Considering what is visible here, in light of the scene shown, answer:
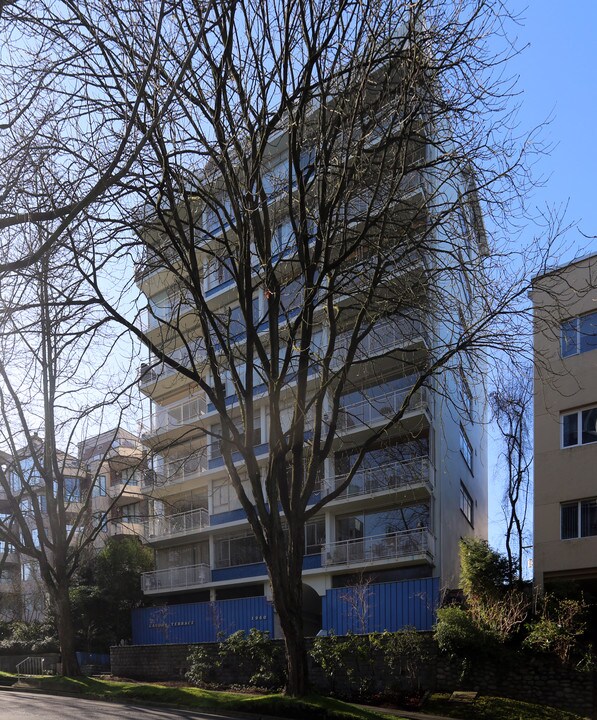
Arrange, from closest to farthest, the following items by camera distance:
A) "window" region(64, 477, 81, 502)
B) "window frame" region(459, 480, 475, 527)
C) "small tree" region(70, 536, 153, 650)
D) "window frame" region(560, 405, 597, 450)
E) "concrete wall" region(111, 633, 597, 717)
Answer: "concrete wall" region(111, 633, 597, 717), "window frame" region(560, 405, 597, 450), "window" region(64, 477, 81, 502), "window frame" region(459, 480, 475, 527), "small tree" region(70, 536, 153, 650)

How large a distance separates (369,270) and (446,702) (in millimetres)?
9836

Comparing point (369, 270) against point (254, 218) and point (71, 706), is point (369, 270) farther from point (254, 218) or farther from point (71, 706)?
point (71, 706)

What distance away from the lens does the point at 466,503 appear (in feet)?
125

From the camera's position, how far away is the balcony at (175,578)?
39062mm

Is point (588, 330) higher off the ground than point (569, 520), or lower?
higher

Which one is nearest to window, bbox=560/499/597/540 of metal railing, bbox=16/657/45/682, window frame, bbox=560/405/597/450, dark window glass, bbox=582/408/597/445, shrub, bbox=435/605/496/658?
window frame, bbox=560/405/597/450

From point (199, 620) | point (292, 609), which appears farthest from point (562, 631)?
point (199, 620)

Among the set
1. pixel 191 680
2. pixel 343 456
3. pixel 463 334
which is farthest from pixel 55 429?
pixel 463 334

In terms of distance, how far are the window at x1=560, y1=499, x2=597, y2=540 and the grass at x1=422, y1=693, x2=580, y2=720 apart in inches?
245

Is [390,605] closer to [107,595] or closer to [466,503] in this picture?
[466,503]

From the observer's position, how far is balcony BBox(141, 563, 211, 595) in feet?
128

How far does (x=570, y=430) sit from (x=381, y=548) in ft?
31.4

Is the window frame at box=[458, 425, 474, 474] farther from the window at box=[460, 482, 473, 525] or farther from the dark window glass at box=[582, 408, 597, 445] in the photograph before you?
the dark window glass at box=[582, 408, 597, 445]

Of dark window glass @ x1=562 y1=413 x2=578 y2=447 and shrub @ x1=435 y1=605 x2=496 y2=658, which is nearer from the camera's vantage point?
shrub @ x1=435 y1=605 x2=496 y2=658
